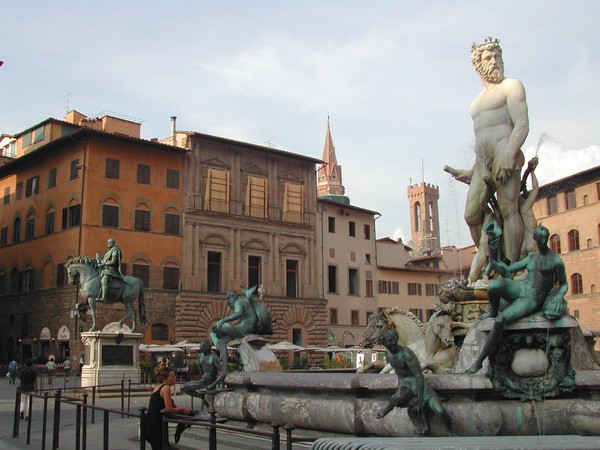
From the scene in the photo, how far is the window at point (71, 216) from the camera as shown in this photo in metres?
39.8

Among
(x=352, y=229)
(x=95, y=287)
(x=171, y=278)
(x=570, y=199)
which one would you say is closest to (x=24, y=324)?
(x=171, y=278)

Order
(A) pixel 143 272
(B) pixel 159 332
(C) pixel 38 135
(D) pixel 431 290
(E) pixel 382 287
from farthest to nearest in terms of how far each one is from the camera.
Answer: (D) pixel 431 290 → (E) pixel 382 287 → (C) pixel 38 135 → (A) pixel 143 272 → (B) pixel 159 332

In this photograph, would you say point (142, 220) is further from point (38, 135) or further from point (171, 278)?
point (38, 135)

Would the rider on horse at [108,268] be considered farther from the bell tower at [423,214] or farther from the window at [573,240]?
the bell tower at [423,214]

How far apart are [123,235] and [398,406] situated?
1427 inches

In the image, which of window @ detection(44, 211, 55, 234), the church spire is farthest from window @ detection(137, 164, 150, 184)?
the church spire

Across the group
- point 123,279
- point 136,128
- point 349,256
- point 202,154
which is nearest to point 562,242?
point 349,256

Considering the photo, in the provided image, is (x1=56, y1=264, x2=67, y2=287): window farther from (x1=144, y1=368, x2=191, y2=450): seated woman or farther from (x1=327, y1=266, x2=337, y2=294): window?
(x1=144, y1=368, x2=191, y2=450): seated woman

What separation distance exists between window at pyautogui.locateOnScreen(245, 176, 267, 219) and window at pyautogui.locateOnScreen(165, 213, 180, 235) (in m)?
5.14

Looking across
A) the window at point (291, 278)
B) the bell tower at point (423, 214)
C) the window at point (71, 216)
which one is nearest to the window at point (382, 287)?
the window at point (291, 278)

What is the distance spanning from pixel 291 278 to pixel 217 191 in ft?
26.5

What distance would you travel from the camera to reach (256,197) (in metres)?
47.0

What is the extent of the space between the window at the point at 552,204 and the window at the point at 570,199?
1.12 m

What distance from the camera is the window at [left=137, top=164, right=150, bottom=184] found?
42125mm
